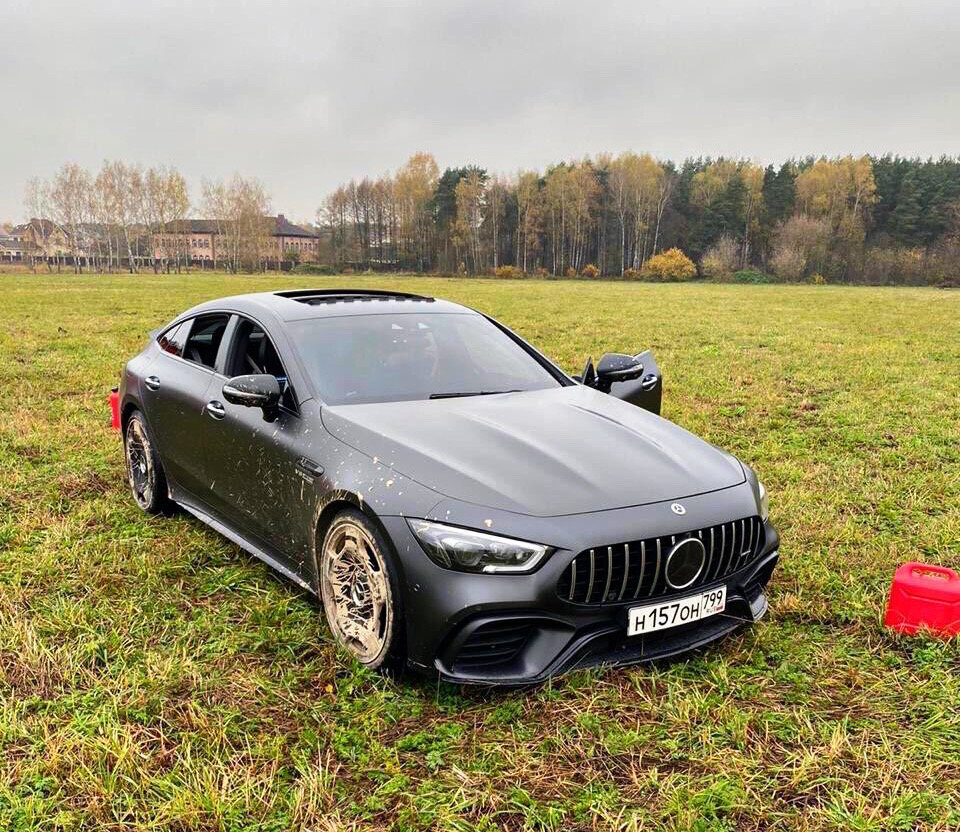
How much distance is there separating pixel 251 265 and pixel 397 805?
86.5 meters

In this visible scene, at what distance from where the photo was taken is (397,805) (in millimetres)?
2320

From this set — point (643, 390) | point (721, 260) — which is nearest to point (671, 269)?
point (721, 260)

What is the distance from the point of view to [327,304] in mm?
4211

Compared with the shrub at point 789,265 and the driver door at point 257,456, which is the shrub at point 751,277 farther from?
the driver door at point 257,456

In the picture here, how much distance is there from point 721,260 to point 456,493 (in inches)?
2795

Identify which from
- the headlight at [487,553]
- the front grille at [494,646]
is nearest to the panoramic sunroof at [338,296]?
the headlight at [487,553]

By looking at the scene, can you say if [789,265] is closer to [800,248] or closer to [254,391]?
[800,248]

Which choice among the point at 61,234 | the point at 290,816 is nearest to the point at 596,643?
the point at 290,816


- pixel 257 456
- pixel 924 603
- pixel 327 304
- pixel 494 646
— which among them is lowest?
pixel 924 603

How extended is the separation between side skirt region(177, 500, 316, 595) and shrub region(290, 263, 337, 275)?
75.2 metres

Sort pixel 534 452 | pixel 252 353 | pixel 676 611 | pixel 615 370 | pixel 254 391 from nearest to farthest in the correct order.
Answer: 1. pixel 676 611
2. pixel 534 452
3. pixel 254 391
4. pixel 252 353
5. pixel 615 370

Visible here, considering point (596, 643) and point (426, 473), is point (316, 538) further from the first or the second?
point (596, 643)

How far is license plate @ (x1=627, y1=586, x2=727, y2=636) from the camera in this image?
8.96 ft

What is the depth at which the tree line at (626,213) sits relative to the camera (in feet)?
249
